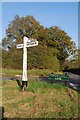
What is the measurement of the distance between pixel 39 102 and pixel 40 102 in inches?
1.9

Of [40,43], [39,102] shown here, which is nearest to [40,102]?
[39,102]

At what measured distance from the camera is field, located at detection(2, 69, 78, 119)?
27.7 feet

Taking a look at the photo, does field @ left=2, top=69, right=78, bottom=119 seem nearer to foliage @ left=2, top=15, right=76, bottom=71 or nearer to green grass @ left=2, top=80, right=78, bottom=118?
green grass @ left=2, top=80, right=78, bottom=118

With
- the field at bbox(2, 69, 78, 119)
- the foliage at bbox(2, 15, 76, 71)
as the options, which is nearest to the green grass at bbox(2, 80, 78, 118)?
the field at bbox(2, 69, 78, 119)

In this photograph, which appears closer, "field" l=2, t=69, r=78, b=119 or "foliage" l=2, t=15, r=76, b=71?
"field" l=2, t=69, r=78, b=119

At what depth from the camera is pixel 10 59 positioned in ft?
103

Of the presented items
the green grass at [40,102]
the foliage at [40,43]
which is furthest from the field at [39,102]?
the foliage at [40,43]

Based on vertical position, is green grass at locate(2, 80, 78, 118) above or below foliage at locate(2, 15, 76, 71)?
below

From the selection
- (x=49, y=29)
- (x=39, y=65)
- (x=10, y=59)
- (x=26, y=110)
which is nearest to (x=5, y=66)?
(x=10, y=59)

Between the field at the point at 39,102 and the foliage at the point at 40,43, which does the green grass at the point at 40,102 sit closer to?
the field at the point at 39,102

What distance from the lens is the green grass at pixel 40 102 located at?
8453mm

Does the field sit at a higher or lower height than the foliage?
lower

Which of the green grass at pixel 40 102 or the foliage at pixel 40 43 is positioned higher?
the foliage at pixel 40 43

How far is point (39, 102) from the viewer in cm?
949
